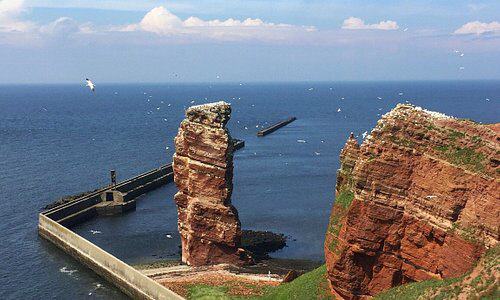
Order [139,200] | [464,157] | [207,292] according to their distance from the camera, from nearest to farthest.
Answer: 1. [464,157]
2. [207,292]
3. [139,200]

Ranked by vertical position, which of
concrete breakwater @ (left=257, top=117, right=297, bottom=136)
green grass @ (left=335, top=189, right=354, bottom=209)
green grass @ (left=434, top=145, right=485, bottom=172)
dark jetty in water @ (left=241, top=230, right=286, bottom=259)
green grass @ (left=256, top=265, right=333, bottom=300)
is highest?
green grass @ (left=434, top=145, right=485, bottom=172)

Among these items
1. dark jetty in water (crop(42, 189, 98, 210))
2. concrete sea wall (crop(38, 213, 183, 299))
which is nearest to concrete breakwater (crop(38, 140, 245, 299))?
concrete sea wall (crop(38, 213, 183, 299))

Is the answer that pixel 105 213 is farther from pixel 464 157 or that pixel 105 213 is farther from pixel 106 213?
pixel 464 157

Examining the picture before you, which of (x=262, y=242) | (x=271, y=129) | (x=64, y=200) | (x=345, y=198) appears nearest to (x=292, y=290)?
(x=345, y=198)

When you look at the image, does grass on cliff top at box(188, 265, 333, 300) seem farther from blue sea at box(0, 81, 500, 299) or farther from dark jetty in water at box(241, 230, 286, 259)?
dark jetty in water at box(241, 230, 286, 259)

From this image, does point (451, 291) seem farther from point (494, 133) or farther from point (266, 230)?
point (266, 230)

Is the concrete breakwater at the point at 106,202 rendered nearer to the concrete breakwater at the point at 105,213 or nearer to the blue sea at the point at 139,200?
the concrete breakwater at the point at 105,213

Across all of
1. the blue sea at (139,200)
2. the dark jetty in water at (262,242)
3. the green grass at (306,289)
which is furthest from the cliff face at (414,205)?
the blue sea at (139,200)
